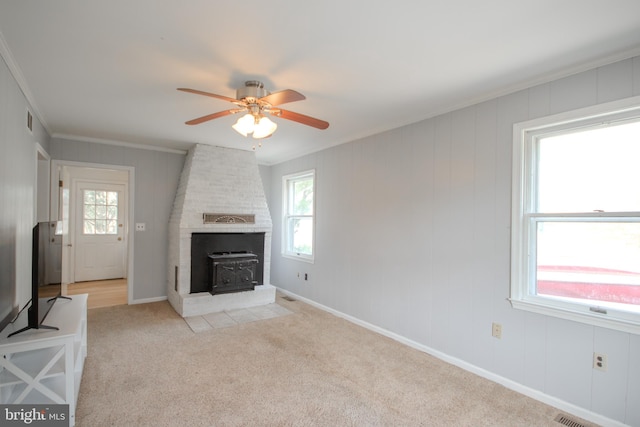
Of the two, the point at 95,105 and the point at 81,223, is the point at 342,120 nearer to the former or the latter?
the point at 95,105

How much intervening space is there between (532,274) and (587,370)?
0.69 metres

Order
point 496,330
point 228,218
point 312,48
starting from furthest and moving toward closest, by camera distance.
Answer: point 228,218 → point 496,330 → point 312,48

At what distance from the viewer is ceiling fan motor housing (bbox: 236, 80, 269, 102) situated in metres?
2.34

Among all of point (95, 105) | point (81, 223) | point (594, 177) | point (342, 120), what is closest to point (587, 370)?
point (594, 177)

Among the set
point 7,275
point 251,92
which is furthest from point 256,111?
point 7,275

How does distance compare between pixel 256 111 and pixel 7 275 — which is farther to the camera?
pixel 256 111

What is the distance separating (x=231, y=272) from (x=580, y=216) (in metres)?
3.85

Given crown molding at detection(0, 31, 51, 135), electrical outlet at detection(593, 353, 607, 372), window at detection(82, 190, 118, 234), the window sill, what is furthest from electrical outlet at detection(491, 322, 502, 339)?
window at detection(82, 190, 118, 234)

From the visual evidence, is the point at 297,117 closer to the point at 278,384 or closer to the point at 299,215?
the point at 278,384

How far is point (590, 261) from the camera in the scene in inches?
87.3

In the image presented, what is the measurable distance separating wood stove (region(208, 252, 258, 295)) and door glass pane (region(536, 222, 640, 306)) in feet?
11.3

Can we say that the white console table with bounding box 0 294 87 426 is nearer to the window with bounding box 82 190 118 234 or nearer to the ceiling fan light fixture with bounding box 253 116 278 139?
the ceiling fan light fixture with bounding box 253 116 278 139

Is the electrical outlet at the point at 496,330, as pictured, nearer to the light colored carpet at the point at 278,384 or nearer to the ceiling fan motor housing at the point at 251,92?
the light colored carpet at the point at 278,384

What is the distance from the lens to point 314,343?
3.30 metres
